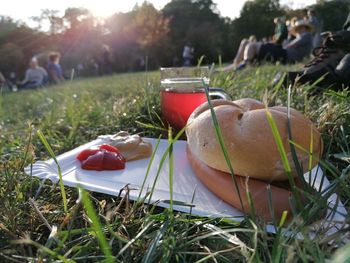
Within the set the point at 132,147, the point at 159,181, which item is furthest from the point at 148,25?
the point at 159,181

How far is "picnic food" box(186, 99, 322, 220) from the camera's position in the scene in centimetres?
68

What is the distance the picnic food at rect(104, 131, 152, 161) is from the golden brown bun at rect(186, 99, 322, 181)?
0.95 ft

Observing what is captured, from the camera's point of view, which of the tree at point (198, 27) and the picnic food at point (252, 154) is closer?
the picnic food at point (252, 154)

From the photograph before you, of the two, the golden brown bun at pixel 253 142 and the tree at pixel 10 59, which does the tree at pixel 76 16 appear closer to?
the tree at pixel 10 59

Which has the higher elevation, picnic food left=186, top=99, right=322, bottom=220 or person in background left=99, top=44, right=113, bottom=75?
picnic food left=186, top=99, right=322, bottom=220

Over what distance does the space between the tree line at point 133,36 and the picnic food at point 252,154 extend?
862 inches

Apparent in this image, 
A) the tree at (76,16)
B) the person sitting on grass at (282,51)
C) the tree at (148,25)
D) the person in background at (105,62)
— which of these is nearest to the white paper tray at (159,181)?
the person sitting on grass at (282,51)

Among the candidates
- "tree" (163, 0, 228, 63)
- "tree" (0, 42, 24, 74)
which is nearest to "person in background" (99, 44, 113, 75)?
"tree" (0, 42, 24, 74)

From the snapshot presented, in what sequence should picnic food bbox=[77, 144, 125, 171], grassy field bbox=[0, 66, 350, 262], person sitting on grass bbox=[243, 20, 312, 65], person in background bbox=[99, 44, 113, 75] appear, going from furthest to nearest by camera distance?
person in background bbox=[99, 44, 113, 75]
person sitting on grass bbox=[243, 20, 312, 65]
picnic food bbox=[77, 144, 125, 171]
grassy field bbox=[0, 66, 350, 262]

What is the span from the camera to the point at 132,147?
3.52ft

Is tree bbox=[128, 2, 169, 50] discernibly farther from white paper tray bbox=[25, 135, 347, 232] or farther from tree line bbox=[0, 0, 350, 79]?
white paper tray bbox=[25, 135, 347, 232]

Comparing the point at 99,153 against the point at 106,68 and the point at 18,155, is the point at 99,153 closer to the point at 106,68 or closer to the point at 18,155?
the point at 18,155

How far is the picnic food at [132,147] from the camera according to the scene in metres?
1.05

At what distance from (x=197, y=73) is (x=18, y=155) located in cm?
73
